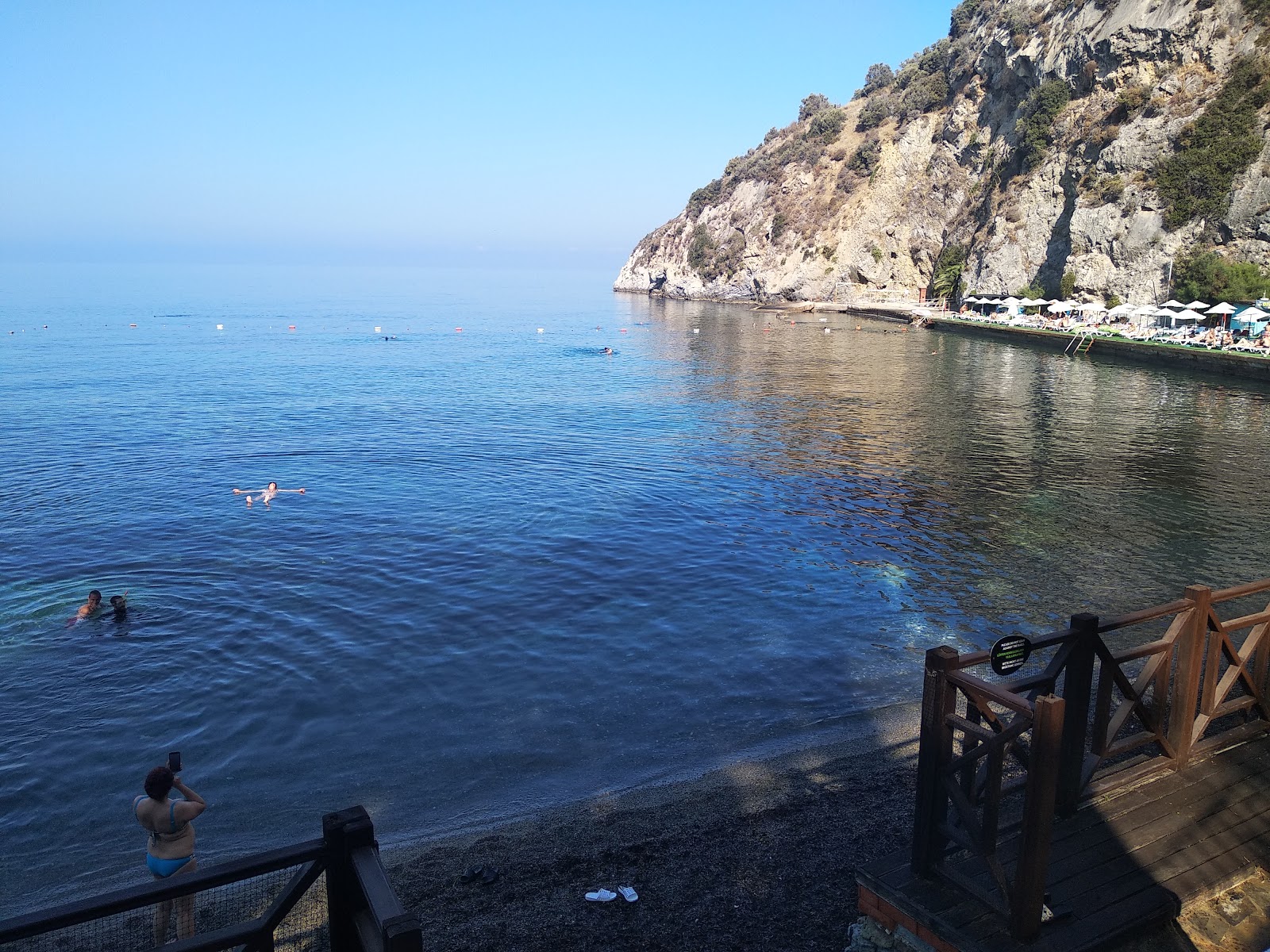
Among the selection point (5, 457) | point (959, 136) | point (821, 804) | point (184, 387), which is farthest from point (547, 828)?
point (959, 136)

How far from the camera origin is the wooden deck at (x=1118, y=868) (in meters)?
5.79

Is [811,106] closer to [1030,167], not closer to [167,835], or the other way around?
[1030,167]

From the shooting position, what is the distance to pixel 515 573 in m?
20.0

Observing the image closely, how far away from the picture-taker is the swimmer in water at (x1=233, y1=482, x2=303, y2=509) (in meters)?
26.3

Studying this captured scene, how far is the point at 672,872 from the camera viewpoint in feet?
29.0

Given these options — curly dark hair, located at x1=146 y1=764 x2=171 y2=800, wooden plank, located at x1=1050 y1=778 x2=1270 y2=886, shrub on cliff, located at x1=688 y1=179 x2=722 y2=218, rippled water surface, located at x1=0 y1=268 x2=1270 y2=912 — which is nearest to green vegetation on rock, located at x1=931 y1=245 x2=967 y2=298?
rippled water surface, located at x1=0 y1=268 x2=1270 y2=912

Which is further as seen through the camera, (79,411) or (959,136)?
(959,136)

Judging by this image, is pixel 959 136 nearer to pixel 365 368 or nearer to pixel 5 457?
pixel 365 368

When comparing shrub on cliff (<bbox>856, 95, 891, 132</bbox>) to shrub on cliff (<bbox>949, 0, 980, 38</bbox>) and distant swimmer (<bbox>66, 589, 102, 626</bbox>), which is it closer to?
shrub on cliff (<bbox>949, 0, 980, 38</bbox>)

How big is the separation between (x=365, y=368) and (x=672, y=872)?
61314 mm

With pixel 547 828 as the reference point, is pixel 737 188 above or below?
above

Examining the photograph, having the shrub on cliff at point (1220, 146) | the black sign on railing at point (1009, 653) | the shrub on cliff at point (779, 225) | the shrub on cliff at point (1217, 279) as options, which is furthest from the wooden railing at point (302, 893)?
the shrub on cliff at point (779, 225)

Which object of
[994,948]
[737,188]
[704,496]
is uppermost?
[737,188]

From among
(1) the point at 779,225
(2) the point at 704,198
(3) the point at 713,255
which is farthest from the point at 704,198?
(1) the point at 779,225
